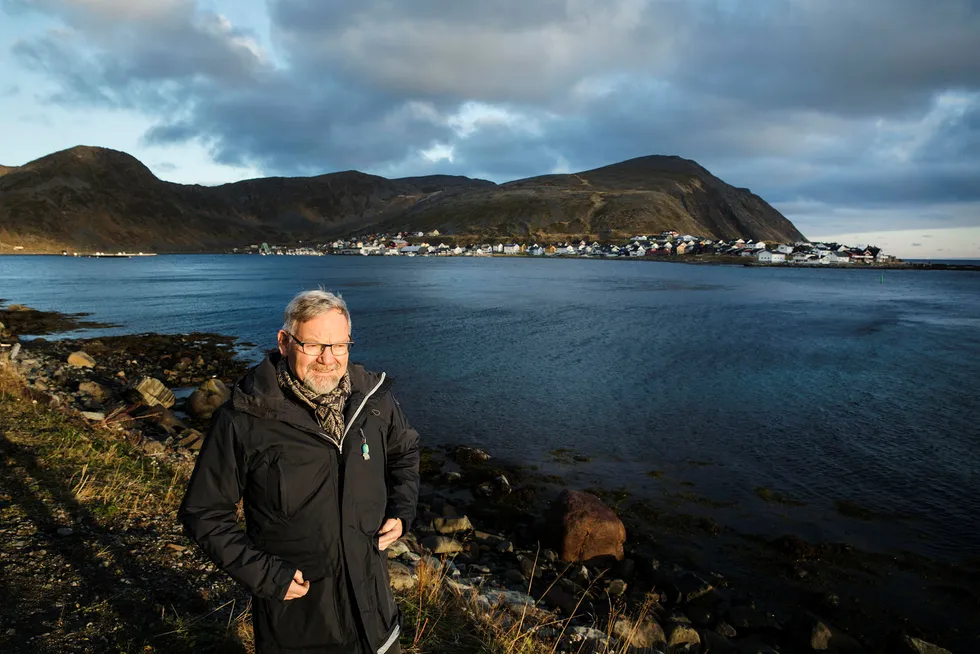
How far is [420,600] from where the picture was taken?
5613mm

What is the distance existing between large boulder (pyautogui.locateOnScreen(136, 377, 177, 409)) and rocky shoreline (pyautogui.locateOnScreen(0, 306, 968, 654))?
2061mm

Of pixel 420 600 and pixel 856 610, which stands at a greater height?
pixel 420 600

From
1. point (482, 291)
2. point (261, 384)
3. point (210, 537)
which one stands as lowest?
point (482, 291)

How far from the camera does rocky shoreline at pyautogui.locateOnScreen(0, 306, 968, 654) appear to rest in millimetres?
7766

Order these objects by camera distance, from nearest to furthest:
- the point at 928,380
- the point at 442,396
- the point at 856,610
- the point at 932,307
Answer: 1. the point at 856,610
2. the point at 442,396
3. the point at 928,380
4. the point at 932,307

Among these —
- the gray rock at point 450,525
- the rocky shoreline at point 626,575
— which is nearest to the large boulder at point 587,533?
the rocky shoreline at point 626,575

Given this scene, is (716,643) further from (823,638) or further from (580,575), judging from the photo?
(580,575)

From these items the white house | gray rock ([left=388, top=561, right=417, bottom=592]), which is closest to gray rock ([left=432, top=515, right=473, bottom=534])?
gray rock ([left=388, top=561, right=417, bottom=592])

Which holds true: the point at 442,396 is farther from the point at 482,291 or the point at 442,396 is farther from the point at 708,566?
the point at 482,291

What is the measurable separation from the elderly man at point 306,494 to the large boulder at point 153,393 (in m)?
16.7

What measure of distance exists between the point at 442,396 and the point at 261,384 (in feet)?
60.8

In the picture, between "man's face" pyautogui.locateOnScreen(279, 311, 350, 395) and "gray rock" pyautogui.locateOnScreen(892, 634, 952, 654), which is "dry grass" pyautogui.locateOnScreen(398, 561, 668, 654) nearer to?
"man's face" pyautogui.locateOnScreen(279, 311, 350, 395)

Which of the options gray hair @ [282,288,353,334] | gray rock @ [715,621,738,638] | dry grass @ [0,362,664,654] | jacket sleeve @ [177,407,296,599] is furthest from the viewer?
gray rock @ [715,621,738,638]

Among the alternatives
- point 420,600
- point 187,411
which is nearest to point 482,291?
point 187,411
